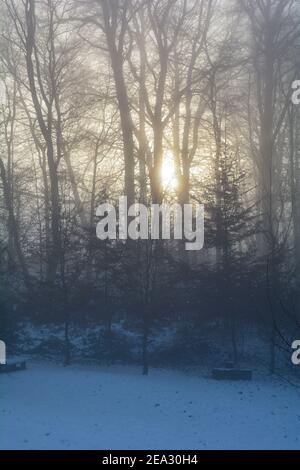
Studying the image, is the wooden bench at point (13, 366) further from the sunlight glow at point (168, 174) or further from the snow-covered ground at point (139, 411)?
the sunlight glow at point (168, 174)

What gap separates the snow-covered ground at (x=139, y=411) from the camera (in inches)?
490

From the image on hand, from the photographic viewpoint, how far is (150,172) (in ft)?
86.3

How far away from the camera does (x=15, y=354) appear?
2223 cm

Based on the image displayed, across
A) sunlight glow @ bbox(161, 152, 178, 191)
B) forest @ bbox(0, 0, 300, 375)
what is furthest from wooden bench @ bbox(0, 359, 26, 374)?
sunlight glow @ bbox(161, 152, 178, 191)

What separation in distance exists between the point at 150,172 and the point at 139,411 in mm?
12925

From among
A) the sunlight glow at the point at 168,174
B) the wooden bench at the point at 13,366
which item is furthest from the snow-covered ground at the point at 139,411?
the sunlight glow at the point at 168,174

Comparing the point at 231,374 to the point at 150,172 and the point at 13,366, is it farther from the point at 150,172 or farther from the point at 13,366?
the point at 150,172

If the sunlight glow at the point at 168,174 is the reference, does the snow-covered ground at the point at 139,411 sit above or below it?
below

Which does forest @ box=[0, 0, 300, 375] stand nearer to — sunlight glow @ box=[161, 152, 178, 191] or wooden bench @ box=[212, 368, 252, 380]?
sunlight glow @ box=[161, 152, 178, 191]

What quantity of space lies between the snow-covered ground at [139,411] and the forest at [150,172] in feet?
6.71

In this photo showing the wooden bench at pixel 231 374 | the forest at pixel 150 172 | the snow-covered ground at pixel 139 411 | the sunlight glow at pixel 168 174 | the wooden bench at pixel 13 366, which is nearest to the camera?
the snow-covered ground at pixel 139 411

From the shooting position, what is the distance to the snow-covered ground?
40.8 ft

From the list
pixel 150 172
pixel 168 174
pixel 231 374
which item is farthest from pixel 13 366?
pixel 168 174
